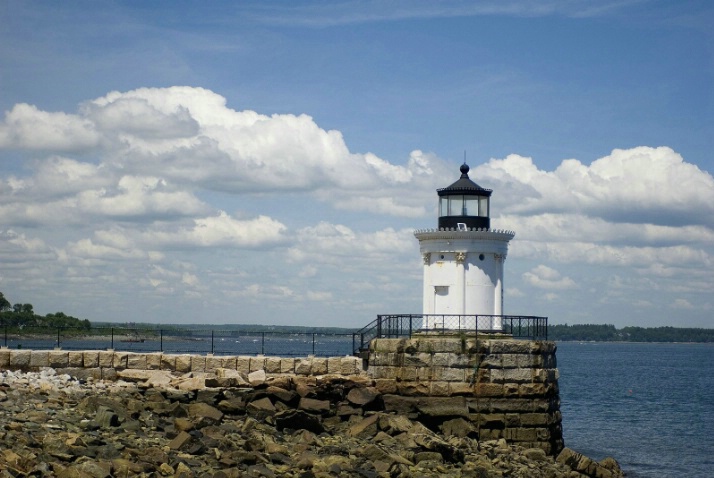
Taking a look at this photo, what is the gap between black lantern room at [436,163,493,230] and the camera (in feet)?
74.7

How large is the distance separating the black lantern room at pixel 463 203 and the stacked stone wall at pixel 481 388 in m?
3.48

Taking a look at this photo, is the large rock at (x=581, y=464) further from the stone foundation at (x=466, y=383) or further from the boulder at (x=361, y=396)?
the boulder at (x=361, y=396)

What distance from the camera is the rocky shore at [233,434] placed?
1461cm

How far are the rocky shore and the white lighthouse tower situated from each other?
2.66 meters

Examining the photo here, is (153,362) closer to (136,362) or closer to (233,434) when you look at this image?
(136,362)

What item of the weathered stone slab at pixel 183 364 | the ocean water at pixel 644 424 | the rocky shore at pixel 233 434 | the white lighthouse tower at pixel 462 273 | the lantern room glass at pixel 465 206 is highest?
the lantern room glass at pixel 465 206

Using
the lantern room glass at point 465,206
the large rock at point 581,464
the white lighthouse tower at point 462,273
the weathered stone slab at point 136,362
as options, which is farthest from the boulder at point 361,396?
the lantern room glass at point 465,206

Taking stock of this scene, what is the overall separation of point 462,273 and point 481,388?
119 inches

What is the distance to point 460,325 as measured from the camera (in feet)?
70.9

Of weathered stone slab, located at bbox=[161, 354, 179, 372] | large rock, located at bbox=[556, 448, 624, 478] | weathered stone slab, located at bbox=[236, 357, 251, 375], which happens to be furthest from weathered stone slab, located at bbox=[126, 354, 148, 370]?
large rock, located at bbox=[556, 448, 624, 478]

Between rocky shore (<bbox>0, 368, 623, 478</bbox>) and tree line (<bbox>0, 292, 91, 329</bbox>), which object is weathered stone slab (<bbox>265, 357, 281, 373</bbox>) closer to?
rocky shore (<bbox>0, 368, 623, 478</bbox>)

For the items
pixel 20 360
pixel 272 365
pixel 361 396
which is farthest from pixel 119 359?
pixel 361 396

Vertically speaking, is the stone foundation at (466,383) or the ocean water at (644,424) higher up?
the stone foundation at (466,383)

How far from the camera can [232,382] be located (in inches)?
782
